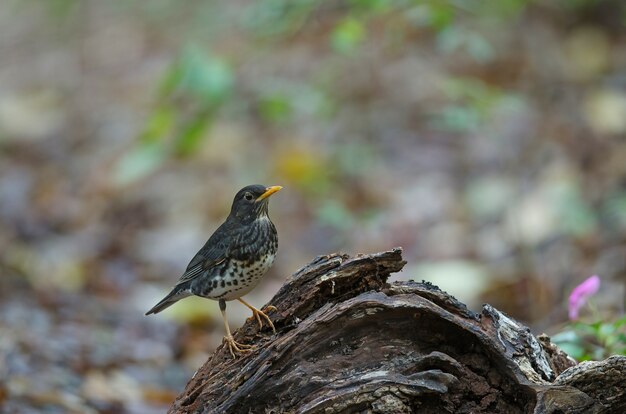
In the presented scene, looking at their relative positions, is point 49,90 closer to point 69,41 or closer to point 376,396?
point 69,41

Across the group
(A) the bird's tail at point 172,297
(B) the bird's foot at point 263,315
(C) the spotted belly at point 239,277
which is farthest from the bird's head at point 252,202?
(B) the bird's foot at point 263,315

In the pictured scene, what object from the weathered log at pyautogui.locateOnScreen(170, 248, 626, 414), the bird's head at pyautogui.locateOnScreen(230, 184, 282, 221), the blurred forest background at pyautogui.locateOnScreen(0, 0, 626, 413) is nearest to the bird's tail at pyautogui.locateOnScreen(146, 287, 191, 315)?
the bird's head at pyautogui.locateOnScreen(230, 184, 282, 221)

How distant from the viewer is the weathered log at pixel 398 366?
3098mm

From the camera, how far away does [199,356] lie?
264 inches

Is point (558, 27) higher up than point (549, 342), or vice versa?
point (558, 27)

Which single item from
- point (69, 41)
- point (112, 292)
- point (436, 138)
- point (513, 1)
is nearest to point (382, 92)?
point (436, 138)

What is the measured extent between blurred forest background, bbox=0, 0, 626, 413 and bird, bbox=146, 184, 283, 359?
1.33 metres

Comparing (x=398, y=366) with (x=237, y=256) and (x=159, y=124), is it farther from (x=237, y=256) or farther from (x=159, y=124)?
(x=159, y=124)

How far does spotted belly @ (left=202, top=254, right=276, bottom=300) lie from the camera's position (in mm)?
4125

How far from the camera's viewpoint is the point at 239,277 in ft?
13.6

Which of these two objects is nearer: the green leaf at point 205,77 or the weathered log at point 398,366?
the weathered log at point 398,366

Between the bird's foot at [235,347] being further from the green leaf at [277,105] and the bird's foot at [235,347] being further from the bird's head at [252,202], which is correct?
the green leaf at [277,105]

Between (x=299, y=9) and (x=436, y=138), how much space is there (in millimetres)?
4531

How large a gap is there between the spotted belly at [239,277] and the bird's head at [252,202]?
32 cm
